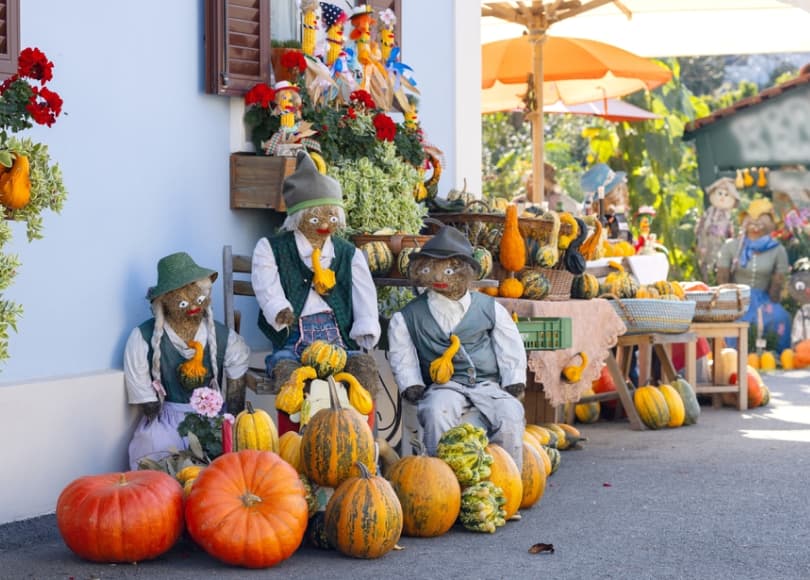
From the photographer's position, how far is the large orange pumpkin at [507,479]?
20.6ft

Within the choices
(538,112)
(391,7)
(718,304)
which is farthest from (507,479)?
(538,112)

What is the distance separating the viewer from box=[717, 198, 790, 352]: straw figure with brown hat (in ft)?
51.9

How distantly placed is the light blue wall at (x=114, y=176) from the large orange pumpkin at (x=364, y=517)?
1.78m

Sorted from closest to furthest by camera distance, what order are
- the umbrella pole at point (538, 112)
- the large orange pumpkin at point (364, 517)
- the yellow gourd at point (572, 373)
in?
the large orange pumpkin at point (364, 517)
the yellow gourd at point (572, 373)
the umbrella pole at point (538, 112)

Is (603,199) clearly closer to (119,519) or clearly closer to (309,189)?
(309,189)

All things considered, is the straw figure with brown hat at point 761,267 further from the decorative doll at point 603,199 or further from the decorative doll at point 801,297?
the decorative doll at point 603,199

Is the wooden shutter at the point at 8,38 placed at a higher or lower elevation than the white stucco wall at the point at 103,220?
higher

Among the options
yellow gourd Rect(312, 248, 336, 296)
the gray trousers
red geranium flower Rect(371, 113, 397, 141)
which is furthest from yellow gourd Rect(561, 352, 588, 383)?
yellow gourd Rect(312, 248, 336, 296)

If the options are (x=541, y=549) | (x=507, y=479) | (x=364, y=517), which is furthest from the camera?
(x=507, y=479)

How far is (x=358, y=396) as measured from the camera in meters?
6.54

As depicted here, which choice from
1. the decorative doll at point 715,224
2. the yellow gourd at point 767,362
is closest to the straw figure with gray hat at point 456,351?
the yellow gourd at point 767,362

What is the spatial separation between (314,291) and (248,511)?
199 centimetres

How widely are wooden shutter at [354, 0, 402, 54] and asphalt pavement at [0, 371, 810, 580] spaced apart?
121 inches

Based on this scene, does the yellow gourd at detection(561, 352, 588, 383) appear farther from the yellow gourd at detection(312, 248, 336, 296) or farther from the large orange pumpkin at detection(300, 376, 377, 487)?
the large orange pumpkin at detection(300, 376, 377, 487)
